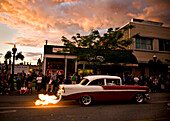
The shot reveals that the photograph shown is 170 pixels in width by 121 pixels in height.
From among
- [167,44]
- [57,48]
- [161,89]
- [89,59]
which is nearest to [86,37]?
[89,59]

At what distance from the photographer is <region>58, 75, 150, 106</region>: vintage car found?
7.78m

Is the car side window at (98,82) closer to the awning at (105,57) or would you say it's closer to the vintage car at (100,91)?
the vintage car at (100,91)

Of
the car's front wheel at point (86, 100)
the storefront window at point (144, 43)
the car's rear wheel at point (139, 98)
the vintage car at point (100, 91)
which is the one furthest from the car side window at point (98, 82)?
the storefront window at point (144, 43)

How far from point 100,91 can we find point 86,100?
89 centimetres

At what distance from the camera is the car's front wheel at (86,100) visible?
7.97 m

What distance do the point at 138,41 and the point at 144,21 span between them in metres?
4.56

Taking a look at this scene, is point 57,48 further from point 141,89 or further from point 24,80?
point 141,89

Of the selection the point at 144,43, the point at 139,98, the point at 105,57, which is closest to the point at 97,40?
the point at 105,57

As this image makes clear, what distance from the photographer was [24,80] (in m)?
12.5

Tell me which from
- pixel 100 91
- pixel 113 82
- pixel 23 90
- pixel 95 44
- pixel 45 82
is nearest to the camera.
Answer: pixel 100 91

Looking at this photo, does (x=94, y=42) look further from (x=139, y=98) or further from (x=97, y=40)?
(x=139, y=98)

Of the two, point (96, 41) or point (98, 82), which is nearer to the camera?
point (98, 82)

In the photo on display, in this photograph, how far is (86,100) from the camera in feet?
26.4

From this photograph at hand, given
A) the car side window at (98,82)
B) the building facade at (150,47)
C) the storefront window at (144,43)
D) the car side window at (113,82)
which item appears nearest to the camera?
the car side window at (98,82)
